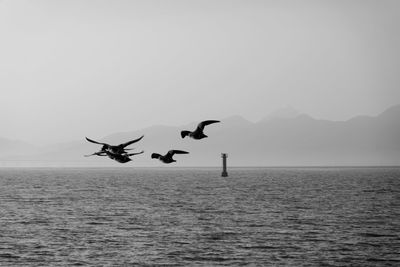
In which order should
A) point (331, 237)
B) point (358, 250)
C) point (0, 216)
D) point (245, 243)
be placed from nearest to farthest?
point (358, 250)
point (245, 243)
point (331, 237)
point (0, 216)

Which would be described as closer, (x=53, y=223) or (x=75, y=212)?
(x=53, y=223)

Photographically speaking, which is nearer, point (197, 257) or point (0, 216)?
point (197, 257)

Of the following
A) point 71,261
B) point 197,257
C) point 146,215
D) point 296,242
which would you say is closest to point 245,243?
point 296,242

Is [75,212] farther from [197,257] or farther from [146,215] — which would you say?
[197,257]

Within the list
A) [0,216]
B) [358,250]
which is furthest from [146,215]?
[358,250]

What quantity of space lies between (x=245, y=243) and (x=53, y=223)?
42208 millimetres

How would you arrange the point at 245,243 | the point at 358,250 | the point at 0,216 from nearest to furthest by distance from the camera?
the point at 358,250
the point at 245,243
the point at 0,216

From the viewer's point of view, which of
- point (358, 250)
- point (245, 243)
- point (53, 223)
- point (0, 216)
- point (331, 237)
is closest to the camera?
point (358, 250)

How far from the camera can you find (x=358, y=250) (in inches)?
3019

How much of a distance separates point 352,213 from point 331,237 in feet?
142

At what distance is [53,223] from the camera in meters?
111

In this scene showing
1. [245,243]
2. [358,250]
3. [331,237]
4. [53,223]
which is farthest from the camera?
[53,223]

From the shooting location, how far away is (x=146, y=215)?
12794 cm

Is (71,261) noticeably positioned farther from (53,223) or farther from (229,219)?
(229,219)
